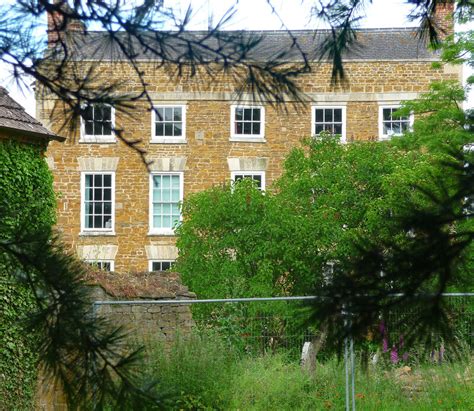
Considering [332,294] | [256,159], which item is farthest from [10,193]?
[256,159]

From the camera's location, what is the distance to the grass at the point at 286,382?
1239 cm

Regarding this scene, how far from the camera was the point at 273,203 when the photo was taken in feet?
70.1

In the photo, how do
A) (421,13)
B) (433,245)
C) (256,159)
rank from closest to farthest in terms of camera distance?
(433,245) < (421,13) < (256,159)

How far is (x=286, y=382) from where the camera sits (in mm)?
12703

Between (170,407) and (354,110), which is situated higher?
(354,110)

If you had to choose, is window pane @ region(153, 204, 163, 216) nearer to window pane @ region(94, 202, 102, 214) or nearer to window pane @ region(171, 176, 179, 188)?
window pane @ region(171, 176, 179, 188)

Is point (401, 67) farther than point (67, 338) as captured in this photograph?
Yes

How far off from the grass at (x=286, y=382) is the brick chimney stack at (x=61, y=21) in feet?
26.9

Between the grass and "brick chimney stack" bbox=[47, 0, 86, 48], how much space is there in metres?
8.19

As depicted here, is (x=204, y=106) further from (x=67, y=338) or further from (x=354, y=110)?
(x=67, y=338)

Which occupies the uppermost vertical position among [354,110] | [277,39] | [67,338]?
[354,110]

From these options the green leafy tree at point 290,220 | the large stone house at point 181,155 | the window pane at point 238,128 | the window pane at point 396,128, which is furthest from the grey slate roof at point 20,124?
the window pane at point 396,128

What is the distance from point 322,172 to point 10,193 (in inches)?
415

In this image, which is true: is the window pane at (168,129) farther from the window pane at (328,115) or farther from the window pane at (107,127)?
the window pane at (107,127)
